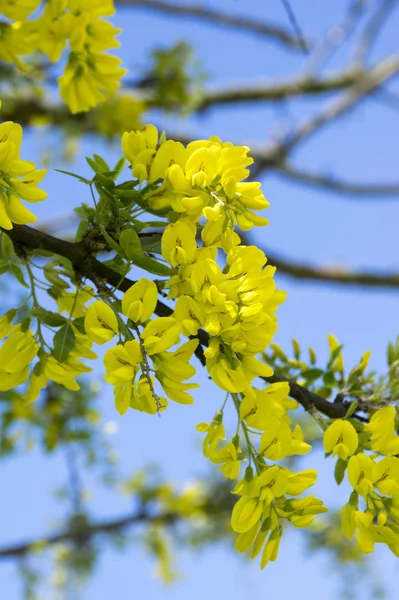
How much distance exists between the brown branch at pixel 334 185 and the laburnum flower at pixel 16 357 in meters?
2.64

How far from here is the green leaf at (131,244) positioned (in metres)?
0.58

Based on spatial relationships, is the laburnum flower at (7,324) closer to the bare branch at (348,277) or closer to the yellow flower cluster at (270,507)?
the yellow flower cluster at (270,507)

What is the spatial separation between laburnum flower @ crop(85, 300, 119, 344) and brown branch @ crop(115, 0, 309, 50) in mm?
2406

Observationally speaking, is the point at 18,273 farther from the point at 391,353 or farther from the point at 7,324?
the point at 391,353

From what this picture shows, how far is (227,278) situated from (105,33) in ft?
1.56

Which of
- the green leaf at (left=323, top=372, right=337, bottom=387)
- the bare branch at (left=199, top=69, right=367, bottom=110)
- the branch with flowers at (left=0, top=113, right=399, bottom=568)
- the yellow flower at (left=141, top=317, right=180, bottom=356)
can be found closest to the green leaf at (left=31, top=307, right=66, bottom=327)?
the branch with flowers at (left=0, top=113, right=399, bottom=568)

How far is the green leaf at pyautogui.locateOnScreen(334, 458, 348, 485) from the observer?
25.4 inches

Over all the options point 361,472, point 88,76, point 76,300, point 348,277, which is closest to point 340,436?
point 361,472

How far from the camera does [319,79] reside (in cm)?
356

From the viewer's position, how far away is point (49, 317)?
0.63 m

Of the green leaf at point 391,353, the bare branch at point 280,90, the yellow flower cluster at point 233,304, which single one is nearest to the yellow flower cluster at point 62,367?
the yellow flower cluster at point 233,304

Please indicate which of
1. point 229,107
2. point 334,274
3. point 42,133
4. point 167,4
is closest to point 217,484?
point 334,274

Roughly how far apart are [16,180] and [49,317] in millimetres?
124

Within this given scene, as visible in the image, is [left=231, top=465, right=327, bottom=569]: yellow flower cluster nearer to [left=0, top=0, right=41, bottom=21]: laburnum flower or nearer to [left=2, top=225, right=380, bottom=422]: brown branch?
[left=2, top=225, right=380, bottom=422]: brown branch
